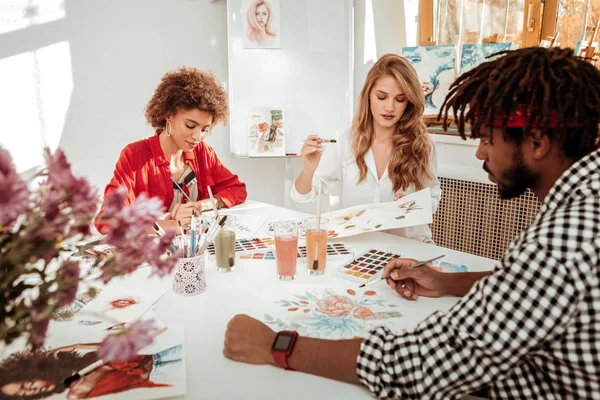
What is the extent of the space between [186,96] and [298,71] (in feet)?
3.00

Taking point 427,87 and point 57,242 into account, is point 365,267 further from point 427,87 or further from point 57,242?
point 427,87

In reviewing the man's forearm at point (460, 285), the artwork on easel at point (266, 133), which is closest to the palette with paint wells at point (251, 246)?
the man's forearm at point (460, 285)

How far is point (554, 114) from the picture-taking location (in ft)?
2.67

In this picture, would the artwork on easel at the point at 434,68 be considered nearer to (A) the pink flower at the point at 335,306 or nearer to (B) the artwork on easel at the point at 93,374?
(A) the pink flower at the point at 335,306

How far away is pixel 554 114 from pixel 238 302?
0.76 meters

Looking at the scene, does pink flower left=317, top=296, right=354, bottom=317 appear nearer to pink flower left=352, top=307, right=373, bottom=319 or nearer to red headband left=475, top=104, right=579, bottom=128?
pink flower left=352, top=307, right=373, bottom=319

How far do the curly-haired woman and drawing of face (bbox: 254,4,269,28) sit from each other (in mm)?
662

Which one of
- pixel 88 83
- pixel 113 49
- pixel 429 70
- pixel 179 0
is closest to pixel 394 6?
pixel 429 70

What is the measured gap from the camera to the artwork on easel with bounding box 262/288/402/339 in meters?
0.98

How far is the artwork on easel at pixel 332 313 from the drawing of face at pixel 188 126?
1.05 metres

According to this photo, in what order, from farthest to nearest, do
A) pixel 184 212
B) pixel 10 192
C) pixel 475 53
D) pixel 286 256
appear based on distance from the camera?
pixel 475 53, pixel 184 212, pixel 286 256, pixel 10 192

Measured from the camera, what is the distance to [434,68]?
103 inches

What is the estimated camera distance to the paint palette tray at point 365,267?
125 cm

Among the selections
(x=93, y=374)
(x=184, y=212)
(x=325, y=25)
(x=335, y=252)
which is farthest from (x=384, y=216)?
(x=325, y=25)
